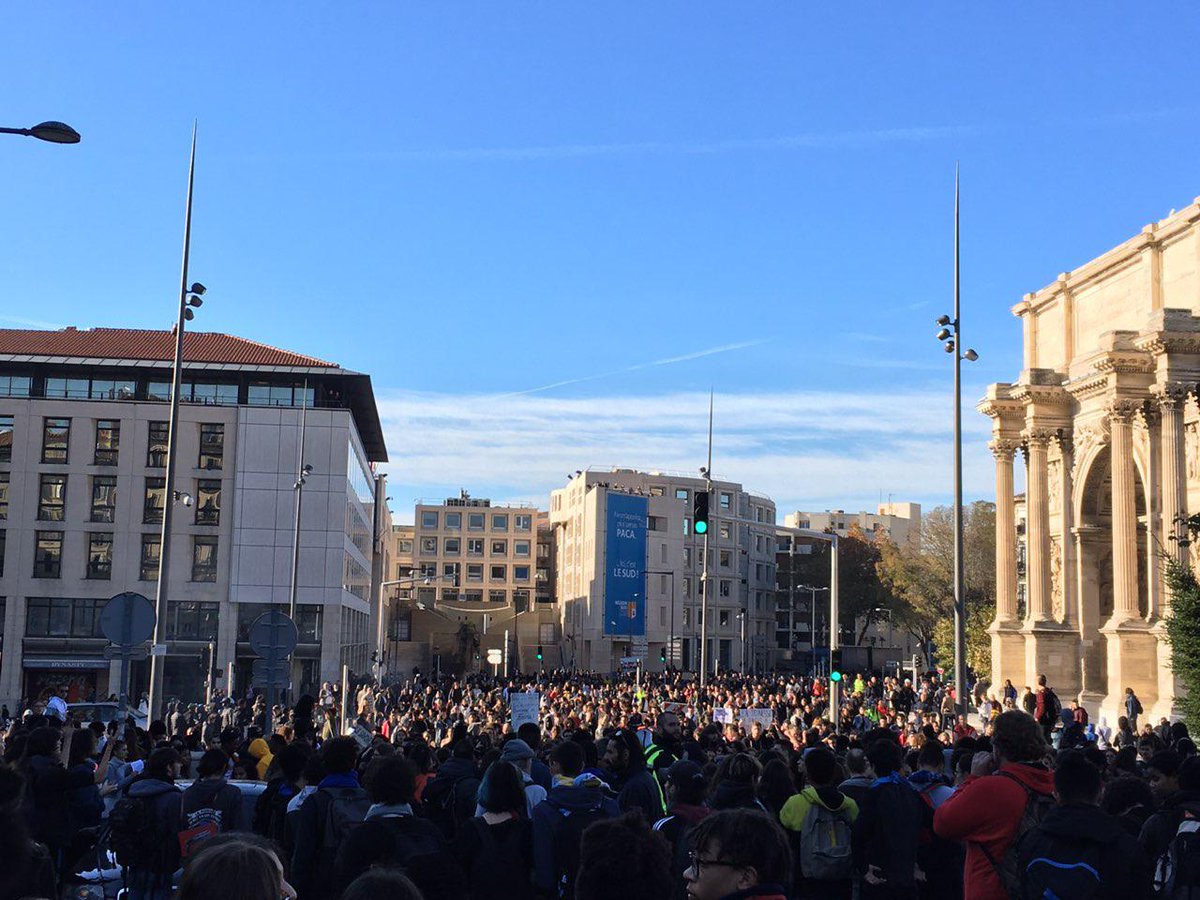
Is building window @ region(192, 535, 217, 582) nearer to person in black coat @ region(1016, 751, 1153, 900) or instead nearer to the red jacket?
the red jacket

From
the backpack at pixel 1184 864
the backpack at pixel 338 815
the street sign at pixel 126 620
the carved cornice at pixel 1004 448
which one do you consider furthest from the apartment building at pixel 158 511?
the backpack at pixel 1184 864

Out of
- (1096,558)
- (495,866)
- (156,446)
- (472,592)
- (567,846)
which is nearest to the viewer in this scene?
(495,866)

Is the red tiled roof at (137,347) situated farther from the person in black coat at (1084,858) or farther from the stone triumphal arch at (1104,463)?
the person in black coat at (1084,858)

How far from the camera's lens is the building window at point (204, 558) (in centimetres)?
5878

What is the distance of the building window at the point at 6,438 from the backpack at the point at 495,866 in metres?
57.2

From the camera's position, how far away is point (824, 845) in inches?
312

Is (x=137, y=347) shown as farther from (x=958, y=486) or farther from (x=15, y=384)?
(x=958, y=486)

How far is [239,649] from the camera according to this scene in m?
58.0

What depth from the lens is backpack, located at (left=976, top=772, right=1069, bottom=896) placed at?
6539 millimetres

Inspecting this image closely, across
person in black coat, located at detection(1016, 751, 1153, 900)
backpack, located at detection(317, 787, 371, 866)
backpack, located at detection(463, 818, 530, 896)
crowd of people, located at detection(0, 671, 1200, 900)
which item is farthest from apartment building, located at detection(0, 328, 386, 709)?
person in black coat, located at detection(1016, 751, 1153, 900)

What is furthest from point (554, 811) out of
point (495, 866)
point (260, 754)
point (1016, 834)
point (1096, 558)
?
point (1096, 558)

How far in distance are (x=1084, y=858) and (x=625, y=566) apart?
90.1 metres

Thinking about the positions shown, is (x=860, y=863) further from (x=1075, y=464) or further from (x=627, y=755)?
(x=1075, y=464)

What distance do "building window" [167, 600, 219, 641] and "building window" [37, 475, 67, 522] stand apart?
655cm
